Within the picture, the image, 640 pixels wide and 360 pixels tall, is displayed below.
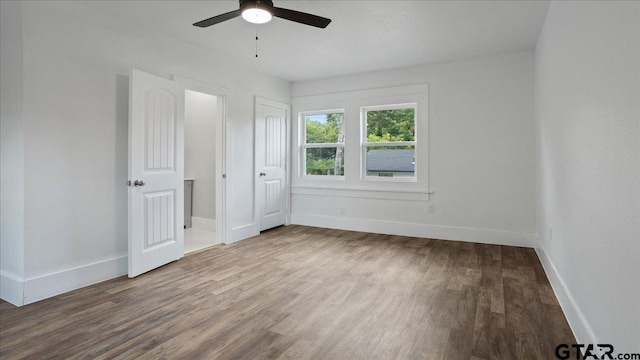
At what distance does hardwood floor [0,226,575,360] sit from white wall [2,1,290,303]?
1.00 ft

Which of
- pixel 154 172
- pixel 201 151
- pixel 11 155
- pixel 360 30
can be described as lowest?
pixel 154 172

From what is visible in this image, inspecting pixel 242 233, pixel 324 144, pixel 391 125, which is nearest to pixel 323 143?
pixel 324 144

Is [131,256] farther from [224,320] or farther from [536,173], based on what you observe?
[536,173]

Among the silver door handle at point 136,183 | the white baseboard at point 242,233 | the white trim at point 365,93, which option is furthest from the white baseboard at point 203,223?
the white trim at point 365,93

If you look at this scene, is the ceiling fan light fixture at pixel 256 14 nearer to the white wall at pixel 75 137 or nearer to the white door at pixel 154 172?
the white door at pixel 154 172

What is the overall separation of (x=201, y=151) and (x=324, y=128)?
2205 mm

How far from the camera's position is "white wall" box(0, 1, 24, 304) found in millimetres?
2656

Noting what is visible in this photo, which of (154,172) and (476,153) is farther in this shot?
(476,153)

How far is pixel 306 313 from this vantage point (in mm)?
2447

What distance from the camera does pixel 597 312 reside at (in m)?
1.72

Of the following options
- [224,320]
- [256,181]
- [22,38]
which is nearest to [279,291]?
[224,320]

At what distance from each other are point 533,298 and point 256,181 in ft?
12.5

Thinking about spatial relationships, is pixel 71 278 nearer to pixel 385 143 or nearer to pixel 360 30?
pixel 360 30

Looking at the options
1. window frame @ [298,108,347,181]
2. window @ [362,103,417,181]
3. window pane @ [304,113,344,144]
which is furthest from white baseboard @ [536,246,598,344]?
window pane @ [304,113,344,144]
